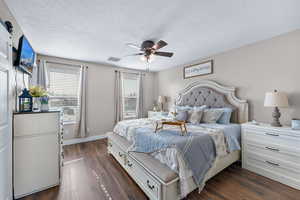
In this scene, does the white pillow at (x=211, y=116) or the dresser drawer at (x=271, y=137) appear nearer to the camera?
the dresser drawer at (x=271, y=137)

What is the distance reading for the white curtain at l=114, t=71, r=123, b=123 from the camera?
457 cm

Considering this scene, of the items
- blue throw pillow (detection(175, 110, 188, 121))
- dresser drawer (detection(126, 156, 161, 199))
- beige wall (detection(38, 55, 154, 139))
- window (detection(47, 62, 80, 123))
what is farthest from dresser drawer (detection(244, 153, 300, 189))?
window (detection(47, 62, 80, 123))

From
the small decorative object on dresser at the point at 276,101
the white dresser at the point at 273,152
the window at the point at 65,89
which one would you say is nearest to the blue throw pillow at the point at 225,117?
the white dresser at the point at 273,152

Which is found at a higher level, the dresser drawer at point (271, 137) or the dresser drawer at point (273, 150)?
the dresser drawer at point (271, 137)

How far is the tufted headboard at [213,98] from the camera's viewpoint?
9.53 feet

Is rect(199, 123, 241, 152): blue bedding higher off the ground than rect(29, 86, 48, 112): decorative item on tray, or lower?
lower

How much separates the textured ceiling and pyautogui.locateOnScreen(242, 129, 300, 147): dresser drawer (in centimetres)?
182

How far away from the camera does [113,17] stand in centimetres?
188

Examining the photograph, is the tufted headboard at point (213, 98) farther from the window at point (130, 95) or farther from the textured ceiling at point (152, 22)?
the window at point (130, 95)

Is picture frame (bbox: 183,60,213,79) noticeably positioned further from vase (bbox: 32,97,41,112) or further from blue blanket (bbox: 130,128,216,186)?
vase (bbox: 32,97,41,112)

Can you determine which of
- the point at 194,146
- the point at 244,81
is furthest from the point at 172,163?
the point at 244,81

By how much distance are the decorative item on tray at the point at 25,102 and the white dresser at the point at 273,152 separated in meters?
3.74

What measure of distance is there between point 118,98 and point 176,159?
347 centimetres

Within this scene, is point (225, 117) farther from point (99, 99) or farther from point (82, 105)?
point (82, 105)
